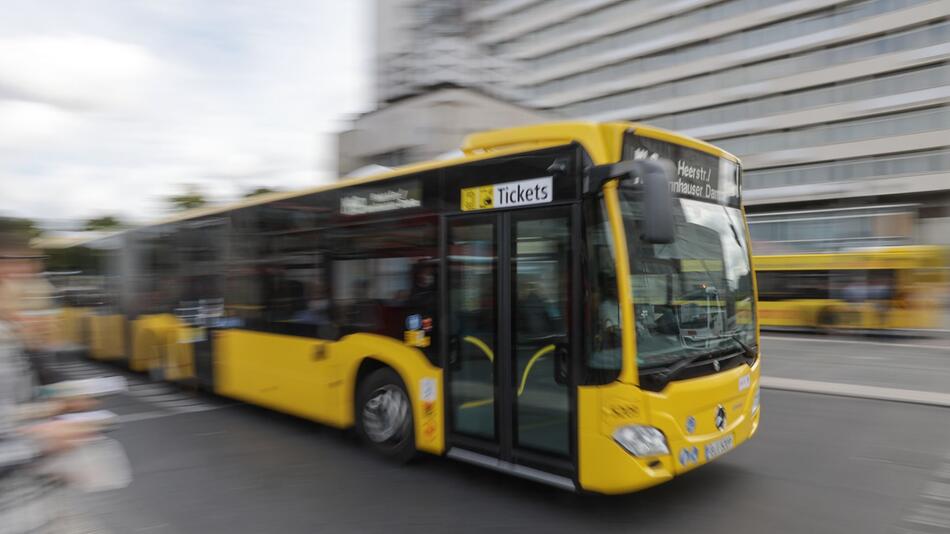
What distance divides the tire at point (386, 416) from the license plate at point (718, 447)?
8.17ft

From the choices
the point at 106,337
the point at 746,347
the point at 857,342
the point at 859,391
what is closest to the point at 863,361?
the point at 859,391

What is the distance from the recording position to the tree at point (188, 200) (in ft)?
154

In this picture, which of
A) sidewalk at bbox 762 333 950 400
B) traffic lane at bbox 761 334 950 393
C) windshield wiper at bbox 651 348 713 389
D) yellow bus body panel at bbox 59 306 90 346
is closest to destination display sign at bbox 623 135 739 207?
windshield wiper at bbox 651 348 713 389

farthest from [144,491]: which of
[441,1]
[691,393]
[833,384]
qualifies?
[441,1]

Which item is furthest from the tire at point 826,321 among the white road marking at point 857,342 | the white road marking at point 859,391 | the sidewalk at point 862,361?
the white road marking at point 859,391

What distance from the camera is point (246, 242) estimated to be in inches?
319

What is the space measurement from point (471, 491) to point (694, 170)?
310cm

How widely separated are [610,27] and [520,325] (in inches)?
2104

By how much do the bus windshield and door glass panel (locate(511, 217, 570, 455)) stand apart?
0.50m

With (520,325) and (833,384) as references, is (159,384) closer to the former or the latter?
(520,325)

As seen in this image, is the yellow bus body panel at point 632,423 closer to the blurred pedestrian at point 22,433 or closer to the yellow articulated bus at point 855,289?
the blurred pedestrian at point 22,433

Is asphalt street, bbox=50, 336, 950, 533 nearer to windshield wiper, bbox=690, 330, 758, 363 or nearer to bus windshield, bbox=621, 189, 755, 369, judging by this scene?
windshield wiper, bbox=690, 330, 758, 363

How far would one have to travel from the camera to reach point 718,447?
15.8 feet

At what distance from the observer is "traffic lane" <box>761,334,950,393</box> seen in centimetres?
1137
